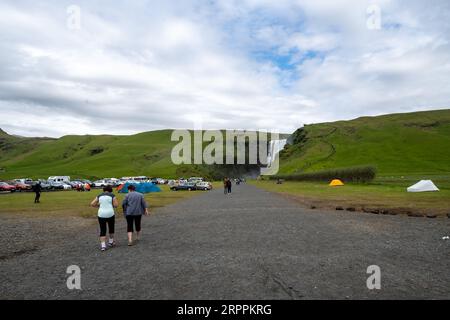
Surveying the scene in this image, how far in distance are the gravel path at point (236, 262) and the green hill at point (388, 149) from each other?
4347 inches

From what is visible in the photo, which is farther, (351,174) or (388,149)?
(388,149)

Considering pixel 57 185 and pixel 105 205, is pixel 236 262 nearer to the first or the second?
pixel 105 205

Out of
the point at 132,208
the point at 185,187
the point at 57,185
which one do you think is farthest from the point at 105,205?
the point at 57,185

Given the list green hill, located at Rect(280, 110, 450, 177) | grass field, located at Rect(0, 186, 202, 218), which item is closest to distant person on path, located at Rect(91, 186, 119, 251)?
grass field, located at Rect(0, 186, 202, 218)

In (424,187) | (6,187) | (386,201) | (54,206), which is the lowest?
(54,206)

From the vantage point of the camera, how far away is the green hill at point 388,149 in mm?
129250

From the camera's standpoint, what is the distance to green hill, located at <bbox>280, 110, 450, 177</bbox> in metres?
129

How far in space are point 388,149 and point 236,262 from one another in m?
160

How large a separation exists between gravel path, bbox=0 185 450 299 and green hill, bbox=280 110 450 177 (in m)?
110

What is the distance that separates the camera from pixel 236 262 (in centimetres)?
948

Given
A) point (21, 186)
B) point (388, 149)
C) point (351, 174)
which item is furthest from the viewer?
point (388, 149)
